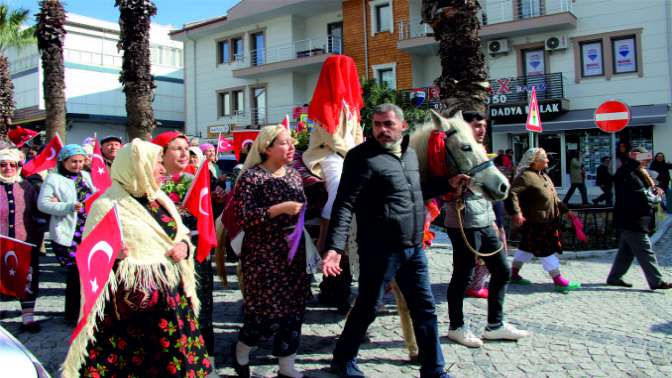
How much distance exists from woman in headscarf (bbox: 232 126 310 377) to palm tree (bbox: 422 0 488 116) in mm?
5003

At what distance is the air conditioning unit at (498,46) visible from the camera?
933 inches

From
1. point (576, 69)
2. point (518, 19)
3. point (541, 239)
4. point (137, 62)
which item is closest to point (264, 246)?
point (541, 239)

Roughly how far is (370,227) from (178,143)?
146 cm

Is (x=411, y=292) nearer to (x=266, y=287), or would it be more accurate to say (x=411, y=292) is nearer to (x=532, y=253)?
(x=266, y=287)

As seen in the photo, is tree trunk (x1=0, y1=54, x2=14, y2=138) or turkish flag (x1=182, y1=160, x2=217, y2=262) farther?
tree trunk (x1=0, y1=54, x2=14, y2=138)

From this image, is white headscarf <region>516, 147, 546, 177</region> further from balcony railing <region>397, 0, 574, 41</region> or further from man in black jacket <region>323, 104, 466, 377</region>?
balcony railing <region>397, 0, 574, 41</region>

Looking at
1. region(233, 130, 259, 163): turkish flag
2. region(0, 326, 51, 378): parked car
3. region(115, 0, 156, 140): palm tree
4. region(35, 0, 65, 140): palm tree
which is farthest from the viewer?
region(35, 0, 65, 140): palm tree

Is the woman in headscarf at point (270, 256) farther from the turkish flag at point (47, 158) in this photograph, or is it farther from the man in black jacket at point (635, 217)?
the turkish flag at point (47, 158)

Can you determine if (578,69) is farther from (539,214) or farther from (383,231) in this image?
(383,231)

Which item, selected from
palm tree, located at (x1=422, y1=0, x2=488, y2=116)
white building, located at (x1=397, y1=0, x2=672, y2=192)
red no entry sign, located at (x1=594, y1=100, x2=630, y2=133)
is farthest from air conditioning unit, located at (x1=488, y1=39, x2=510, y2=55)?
palm tree, located at (x1=422, y1=0, x2=488, y2=116)

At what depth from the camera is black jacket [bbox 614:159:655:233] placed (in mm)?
6906

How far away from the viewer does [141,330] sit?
3.13 m

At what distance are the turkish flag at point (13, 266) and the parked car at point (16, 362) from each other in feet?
8.20

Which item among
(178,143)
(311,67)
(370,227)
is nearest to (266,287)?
(370,227)
